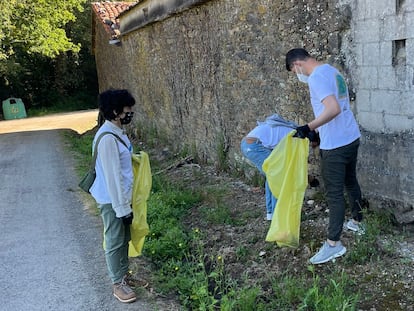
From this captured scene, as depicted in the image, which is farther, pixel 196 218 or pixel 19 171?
pixel 19 171

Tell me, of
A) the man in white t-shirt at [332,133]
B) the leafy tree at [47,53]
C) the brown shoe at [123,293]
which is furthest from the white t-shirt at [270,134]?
the leafy tree at [47,53]

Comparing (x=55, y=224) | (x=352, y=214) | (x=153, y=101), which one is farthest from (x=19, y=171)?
(x=352, y=214)

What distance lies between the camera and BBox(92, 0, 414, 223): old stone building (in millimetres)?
4375

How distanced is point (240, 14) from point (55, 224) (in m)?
3.82

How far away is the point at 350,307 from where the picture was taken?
3.31m

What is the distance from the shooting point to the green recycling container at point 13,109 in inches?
1160

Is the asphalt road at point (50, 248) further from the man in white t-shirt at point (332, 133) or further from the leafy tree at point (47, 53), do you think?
the leafy tree at point (47, 53)

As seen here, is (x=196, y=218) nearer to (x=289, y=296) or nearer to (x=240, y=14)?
(x=289, y=296)

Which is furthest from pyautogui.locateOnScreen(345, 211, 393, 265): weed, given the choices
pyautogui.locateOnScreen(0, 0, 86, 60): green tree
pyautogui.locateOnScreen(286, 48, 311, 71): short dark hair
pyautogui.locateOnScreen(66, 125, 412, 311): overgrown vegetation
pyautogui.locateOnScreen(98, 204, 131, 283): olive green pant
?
pyautogui.locateOnScreen(0, 0, 86, 60): green tree

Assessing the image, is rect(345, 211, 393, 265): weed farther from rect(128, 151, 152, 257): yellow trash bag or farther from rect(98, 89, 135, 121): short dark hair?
rect(98, 89, 135, 121): short dark hair

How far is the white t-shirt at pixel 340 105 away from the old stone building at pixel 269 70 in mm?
691

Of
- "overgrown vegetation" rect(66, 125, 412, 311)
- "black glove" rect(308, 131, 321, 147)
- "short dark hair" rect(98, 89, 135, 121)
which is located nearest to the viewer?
"overgrown vegetation" rect(66, 125, 412, 311)

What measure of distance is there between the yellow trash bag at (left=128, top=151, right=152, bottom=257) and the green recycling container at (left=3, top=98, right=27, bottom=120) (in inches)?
1097

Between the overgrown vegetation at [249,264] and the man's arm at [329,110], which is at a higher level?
the man's arm at [329,110]
